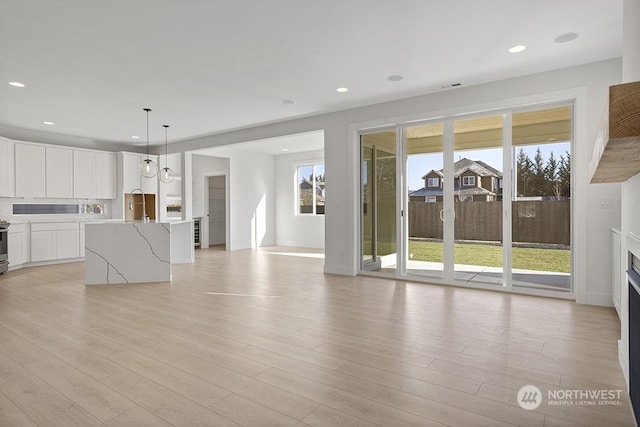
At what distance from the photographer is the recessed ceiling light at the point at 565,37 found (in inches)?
134

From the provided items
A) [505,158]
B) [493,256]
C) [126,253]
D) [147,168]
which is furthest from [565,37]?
[126,253]

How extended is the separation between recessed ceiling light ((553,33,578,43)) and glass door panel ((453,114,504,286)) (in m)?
1.38

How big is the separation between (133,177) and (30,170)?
2072 millimetres

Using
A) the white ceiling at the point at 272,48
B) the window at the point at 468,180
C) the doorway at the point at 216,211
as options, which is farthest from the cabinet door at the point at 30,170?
the window at the point at 468,180

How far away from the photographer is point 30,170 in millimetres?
7094

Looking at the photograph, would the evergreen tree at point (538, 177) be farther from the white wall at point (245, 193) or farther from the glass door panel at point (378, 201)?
the white wall at point (245, 193)

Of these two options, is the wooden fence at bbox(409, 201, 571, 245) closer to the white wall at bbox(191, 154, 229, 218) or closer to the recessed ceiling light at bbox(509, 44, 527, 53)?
the recessed ceiling light at bbox(509, 44, 527, 53)

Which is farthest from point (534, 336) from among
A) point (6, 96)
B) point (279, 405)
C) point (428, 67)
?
point (6, 96)

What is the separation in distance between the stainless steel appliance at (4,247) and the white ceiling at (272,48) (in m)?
2.12

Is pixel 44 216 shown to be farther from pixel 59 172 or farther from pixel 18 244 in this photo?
pixel 18 244

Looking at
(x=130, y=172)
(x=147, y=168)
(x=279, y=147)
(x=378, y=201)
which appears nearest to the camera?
(x=147, y=168)

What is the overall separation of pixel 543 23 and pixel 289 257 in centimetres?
643

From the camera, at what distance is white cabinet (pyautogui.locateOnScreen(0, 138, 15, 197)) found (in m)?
6.54

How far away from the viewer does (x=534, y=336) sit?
308cm
